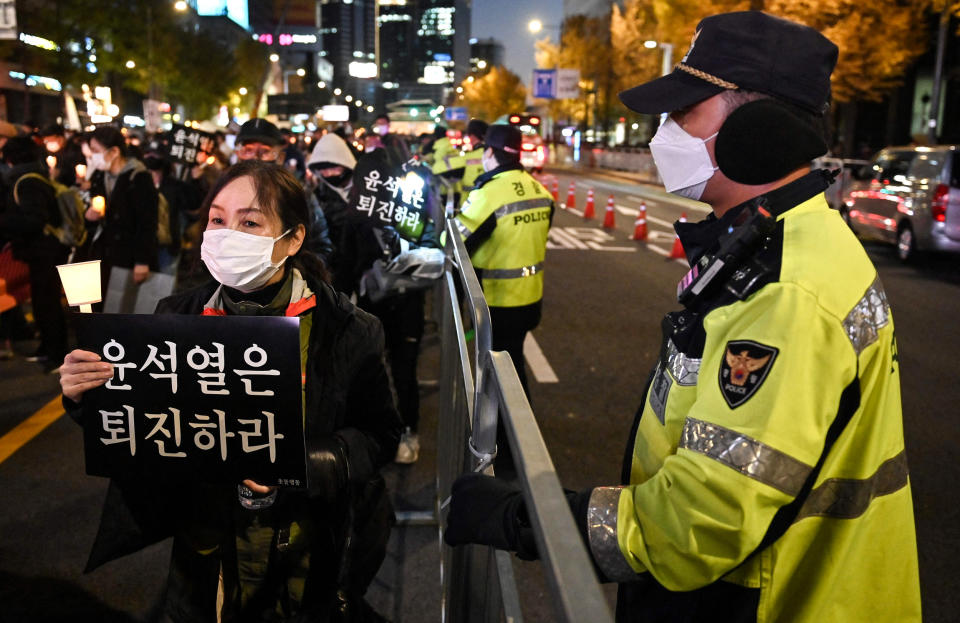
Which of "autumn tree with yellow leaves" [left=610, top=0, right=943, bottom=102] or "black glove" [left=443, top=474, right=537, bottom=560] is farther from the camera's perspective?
"autumn tree with yellow leaves" [left=610, top=0, right=943, bottom=102]

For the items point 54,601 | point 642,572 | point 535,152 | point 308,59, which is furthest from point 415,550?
point 308,59

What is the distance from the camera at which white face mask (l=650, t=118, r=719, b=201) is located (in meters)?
1.76

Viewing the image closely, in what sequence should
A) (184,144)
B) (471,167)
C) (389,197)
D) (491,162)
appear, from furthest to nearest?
(471,167) → (184,144) → (491,162) → (389,197)

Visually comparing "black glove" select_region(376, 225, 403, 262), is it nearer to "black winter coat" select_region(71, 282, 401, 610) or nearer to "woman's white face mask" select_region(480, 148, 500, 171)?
"woman's white face mask" select_region(480, 148, 500, 171)

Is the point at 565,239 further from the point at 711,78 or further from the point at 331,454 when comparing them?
the point at 711,78

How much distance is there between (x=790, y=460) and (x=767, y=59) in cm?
77

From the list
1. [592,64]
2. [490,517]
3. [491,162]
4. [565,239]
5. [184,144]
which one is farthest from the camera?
[592,64]

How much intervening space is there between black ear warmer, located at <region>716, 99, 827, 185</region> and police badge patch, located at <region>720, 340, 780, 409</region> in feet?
1.40

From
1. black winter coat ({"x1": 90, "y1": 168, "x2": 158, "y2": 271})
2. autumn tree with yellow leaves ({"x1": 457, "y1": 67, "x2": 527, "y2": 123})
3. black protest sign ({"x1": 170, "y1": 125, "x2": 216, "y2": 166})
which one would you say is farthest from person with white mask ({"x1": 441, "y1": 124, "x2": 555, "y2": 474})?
autumn tree with yellow leaves ({"x1": 457, "y1": 67, "x2": 527, "y2": 123})

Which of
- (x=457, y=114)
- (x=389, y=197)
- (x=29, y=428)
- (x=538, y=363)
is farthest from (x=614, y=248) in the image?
(x=457, y=114)

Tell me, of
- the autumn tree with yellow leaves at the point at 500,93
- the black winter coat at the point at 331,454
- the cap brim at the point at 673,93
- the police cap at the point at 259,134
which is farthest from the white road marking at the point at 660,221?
the autumn tree with yellow leaves at the point at 500,93

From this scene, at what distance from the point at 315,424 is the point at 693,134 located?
132cm

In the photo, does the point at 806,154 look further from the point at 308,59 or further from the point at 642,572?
the point at 308,59

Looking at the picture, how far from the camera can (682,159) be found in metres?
1.82
